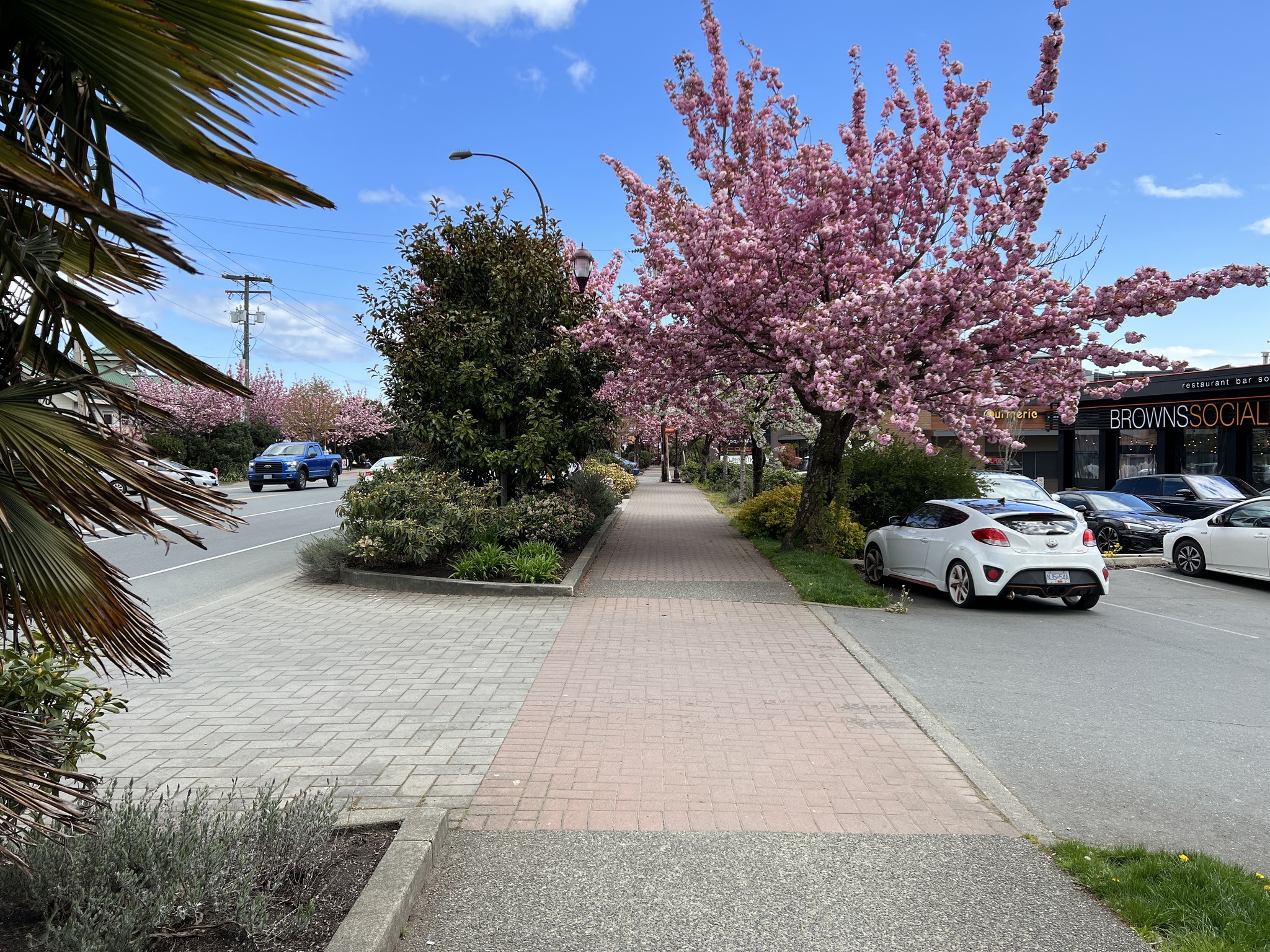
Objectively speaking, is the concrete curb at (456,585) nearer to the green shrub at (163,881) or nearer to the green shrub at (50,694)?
the green shrub at (163,881)

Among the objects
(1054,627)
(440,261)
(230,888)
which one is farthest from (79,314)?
(440,261)

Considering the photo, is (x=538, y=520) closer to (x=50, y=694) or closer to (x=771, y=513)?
(x=771, y=513)

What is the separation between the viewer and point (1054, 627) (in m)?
9.52

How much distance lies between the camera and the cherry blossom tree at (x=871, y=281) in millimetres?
11625

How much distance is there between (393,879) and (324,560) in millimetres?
9024

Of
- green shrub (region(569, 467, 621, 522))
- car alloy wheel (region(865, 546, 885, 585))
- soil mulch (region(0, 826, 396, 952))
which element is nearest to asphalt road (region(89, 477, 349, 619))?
soil mulch (region(0, 826, 396, 952))

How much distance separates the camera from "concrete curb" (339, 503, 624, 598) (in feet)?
34.1

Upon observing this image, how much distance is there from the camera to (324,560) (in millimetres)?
11625

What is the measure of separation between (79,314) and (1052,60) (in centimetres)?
1307

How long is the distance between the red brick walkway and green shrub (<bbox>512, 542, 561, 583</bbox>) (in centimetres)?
176

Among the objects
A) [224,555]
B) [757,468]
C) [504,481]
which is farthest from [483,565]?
[757,468]

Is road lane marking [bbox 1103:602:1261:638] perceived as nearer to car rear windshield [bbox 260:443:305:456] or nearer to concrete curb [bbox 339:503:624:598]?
concrete curb [bbox 339:503:624:598]

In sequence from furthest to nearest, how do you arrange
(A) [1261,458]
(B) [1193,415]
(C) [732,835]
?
1. (B) [1193,415]
2. (A) [1261,458]
3. (C) [732,835]

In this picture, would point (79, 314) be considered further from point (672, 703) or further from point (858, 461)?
point (858, 461)
